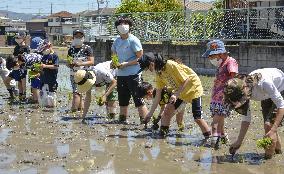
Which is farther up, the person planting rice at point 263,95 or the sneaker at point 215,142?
the person planting rice at point 263,95

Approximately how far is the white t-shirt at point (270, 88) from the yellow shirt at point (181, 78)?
4.69ft

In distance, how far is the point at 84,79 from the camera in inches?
380

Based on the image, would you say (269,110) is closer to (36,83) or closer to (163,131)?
(163,131)

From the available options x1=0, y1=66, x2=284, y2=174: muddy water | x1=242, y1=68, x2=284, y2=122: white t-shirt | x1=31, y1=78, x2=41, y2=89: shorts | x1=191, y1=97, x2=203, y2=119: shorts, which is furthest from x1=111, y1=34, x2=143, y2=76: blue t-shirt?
x1=242, y1=68, x2=284, y2=122: white t-shirt

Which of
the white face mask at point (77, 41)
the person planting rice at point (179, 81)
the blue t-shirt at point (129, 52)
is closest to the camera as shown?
the person planting rice at point (179, 81)

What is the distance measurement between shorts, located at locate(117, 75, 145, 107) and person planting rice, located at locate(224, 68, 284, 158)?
9.73 feet

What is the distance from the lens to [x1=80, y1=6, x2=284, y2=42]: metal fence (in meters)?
18.6

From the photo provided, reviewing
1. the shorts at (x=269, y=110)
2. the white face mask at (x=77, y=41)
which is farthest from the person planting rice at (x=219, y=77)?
the white face mask at (x=77, y=41)

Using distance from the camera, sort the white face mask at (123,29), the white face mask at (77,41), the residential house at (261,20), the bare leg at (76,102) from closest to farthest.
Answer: the white face mask at (123,29), the white face mask at (77,41), the bare leg at (76,102), the residential house at (261,20)

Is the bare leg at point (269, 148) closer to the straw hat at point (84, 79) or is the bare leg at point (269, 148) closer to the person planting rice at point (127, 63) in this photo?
the person planting rice at point (127, 63)

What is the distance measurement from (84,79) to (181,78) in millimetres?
2538

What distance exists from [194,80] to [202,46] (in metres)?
12.3

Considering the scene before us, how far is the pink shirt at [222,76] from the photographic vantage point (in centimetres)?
748

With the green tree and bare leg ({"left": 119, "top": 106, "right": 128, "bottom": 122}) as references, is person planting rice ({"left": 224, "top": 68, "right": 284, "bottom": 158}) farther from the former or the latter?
the green tree
